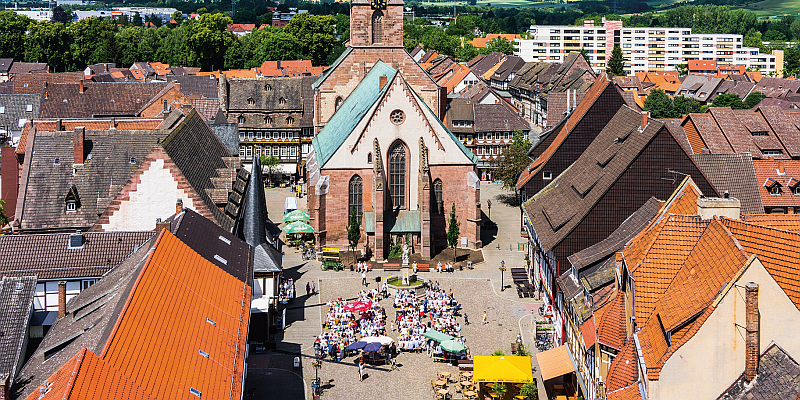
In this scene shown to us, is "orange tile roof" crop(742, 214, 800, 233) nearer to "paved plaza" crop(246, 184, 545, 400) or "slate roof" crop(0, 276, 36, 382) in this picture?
"paved plaza" crop(246, 184, 545, 400)

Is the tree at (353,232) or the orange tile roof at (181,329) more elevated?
the orange tile roof at (181,329)

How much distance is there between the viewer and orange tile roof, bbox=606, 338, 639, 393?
123 ft

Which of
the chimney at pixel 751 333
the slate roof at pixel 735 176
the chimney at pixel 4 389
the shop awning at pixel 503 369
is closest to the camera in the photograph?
the chimney at pixel 751 333

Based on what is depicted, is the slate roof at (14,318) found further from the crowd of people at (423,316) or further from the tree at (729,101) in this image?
the tree at (729,101)

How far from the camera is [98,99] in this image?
117062 mm

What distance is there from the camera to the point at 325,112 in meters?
97.8

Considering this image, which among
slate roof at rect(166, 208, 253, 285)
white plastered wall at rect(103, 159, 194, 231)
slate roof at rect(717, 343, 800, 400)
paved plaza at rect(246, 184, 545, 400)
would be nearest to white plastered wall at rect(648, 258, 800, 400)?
slate roof at rect(717, 343, 800, 400)

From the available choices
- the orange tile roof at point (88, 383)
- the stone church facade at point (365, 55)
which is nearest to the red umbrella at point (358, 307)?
the orange tile roof at point (88, 383)

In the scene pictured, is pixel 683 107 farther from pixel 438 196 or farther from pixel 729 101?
pixel 438 196

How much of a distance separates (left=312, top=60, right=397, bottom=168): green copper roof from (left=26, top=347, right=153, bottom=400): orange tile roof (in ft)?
171

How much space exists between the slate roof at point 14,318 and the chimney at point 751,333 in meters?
26.8

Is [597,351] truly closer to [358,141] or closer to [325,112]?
[358,141]

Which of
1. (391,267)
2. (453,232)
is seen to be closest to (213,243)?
(391,267)

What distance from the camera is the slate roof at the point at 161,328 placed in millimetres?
31906
